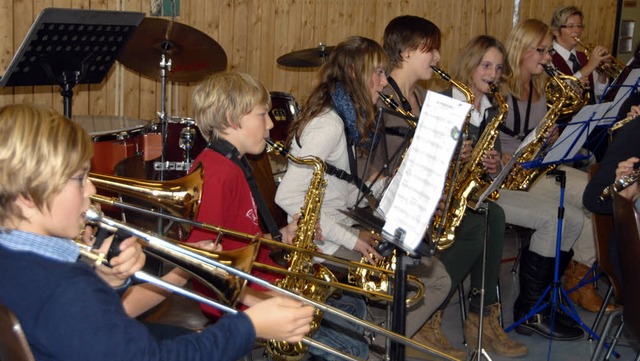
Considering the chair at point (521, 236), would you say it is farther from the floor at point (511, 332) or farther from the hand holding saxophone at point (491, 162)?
the hand holding saxophone at point (491, 162)

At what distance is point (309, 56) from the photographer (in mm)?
5172

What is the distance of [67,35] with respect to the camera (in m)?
3.42

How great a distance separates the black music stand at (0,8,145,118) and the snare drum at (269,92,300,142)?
1.33 m

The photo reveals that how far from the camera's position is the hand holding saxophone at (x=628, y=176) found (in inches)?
125

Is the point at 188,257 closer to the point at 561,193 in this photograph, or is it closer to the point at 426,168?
the point at 426,168

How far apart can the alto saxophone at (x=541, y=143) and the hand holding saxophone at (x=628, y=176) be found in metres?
0.43

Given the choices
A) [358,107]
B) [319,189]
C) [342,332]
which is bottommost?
[342,332]

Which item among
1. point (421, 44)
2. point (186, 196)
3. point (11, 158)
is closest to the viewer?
point (11, 158)

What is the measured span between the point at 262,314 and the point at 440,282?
67.1 inches

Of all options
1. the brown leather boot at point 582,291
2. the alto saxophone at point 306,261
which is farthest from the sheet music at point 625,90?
the alto saxophone at point 306,261

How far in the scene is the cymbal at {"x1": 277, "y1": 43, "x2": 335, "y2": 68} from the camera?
16.8ft

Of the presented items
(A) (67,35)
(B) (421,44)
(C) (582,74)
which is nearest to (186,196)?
(A) (67,35)

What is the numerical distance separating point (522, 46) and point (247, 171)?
2.50 meters

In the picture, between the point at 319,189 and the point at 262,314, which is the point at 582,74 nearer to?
the point at 319,189
